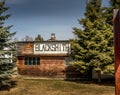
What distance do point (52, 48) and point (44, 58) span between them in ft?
5.64

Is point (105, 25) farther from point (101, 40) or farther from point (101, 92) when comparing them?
point (101, 92)

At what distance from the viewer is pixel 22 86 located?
102 feet

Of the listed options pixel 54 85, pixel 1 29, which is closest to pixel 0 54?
pixel 1 29

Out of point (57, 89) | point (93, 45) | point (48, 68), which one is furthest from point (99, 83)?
point (48, 68)

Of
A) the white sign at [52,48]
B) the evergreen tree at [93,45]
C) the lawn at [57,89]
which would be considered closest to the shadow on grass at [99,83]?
the evergreen tree at [93,45]

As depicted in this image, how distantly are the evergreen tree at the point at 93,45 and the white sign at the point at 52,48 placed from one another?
115 inches

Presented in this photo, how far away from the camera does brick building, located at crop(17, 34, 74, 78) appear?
37.4 metres

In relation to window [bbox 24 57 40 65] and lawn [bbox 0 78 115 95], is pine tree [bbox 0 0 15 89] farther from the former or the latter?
window [bbox 24 57 40 65]

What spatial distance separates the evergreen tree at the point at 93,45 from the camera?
104 feet

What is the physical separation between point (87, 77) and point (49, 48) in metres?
6.42

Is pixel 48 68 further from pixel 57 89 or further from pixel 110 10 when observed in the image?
pixel 110 10

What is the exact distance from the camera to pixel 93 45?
105 ft

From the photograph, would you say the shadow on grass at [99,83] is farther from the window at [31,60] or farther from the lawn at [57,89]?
the window at [31,60]

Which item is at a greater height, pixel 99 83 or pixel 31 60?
pixel 31 60
